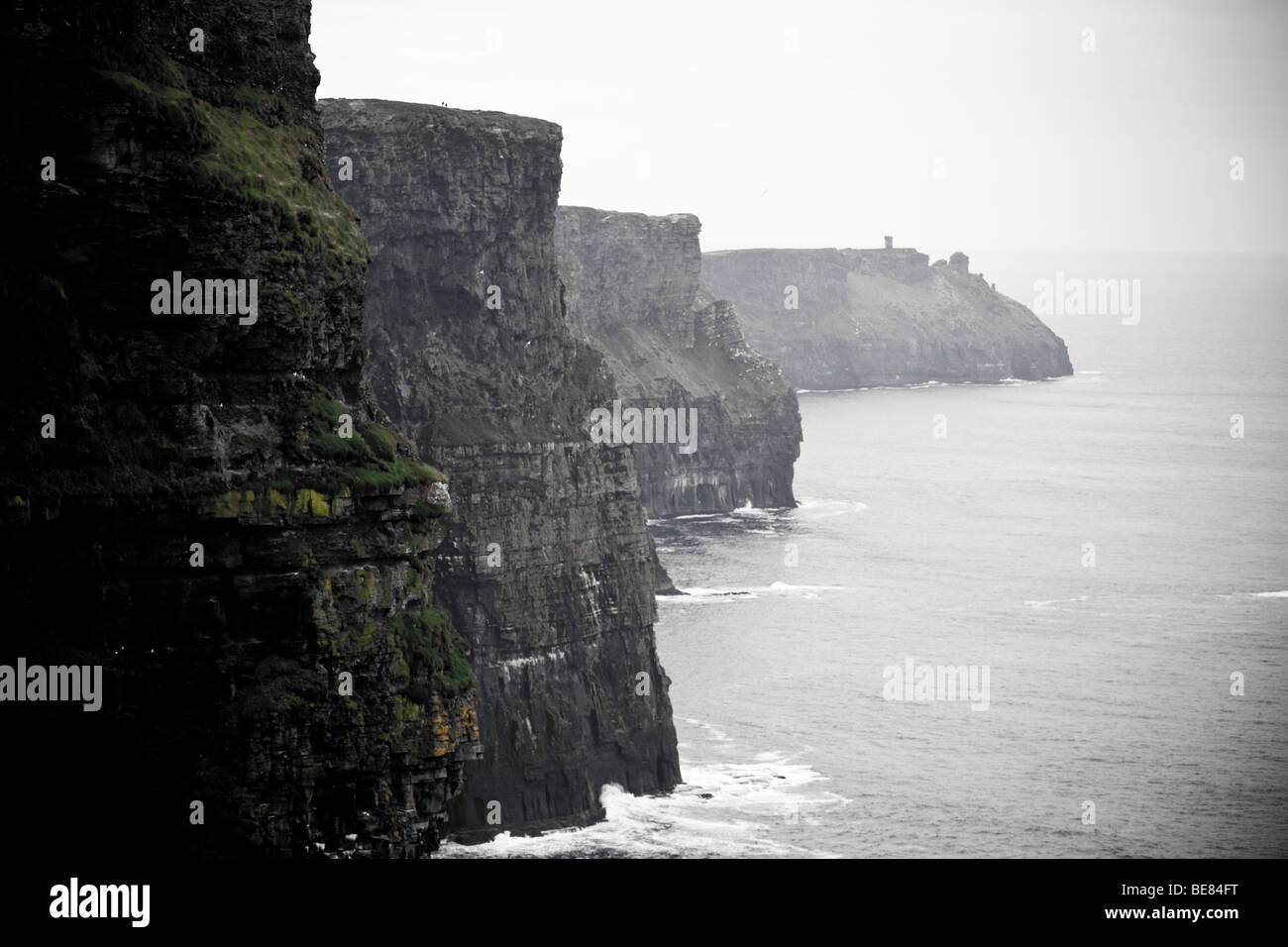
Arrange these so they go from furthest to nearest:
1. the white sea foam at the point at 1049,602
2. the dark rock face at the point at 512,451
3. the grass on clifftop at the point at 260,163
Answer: the white sea foam at the point at 1049,602, the dark rock face at the point at 512,451, the grass on clifftop at the point at 260,163

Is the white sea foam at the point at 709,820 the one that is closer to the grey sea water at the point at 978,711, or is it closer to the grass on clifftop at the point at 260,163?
the grey sea water at the point at 978,711

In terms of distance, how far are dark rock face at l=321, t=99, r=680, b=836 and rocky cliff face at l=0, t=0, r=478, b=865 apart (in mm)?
40416

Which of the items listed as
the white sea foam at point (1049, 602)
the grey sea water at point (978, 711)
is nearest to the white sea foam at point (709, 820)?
the grey sea water at point (978, 711)

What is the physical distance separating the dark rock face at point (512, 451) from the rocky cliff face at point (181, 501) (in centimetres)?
4042

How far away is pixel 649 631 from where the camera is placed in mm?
111438

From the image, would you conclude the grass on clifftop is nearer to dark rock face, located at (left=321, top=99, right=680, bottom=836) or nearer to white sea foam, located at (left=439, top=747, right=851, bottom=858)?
white sea foam, located at (left=439, top=747, right=851, bottom=858)

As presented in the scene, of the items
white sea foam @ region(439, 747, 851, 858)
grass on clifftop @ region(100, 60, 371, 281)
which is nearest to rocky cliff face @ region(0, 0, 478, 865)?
grass on clifftop @ region(100, 60, 371, 281)

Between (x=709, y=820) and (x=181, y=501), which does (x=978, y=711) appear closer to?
(x=709, y=820)

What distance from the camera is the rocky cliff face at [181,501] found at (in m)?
56.8

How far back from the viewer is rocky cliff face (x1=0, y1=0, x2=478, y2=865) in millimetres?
56844

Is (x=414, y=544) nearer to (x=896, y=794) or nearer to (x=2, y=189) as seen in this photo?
(x=2, y=189)

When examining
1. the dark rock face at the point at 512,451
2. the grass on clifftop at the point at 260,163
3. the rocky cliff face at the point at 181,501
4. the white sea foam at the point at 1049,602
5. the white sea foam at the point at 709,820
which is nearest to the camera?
the rocky cliff face at the point at 181,501

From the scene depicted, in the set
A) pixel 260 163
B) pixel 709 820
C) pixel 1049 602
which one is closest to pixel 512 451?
pixel 709 820
